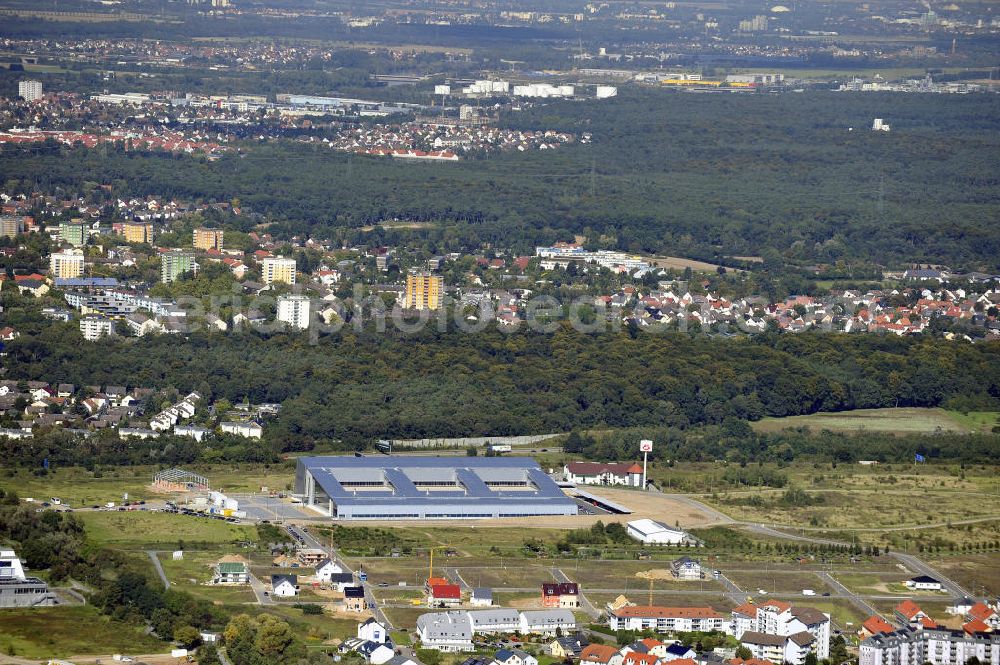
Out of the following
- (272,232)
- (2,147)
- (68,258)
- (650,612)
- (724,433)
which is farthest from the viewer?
(2,147)

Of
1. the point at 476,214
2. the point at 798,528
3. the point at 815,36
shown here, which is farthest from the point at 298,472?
the point at 815,36

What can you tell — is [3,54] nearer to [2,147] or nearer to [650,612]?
[2,147]

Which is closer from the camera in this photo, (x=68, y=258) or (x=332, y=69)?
(x=68, y=258)

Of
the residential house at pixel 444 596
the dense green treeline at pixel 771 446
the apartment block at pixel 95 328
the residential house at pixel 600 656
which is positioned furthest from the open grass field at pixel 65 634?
the apartment block at pixel 95 328

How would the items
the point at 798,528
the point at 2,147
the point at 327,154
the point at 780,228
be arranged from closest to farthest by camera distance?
1. the point at 798,528
2. the point at 780,228
3. the point at 2,147
4. the point at 327,154

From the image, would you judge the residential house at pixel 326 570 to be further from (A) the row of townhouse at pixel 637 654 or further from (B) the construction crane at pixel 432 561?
(A) the row of townhouse at pixel 637 654

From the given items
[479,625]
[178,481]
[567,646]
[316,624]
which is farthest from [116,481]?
[567,646]

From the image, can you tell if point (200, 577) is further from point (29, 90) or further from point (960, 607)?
point (29, 90)

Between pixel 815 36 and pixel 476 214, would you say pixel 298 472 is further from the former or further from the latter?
pixel 815 36

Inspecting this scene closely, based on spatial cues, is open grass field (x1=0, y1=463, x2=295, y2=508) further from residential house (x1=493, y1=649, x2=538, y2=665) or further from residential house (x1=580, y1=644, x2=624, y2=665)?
residential house (x1=580, y1=644, x2=624, y2=665)
